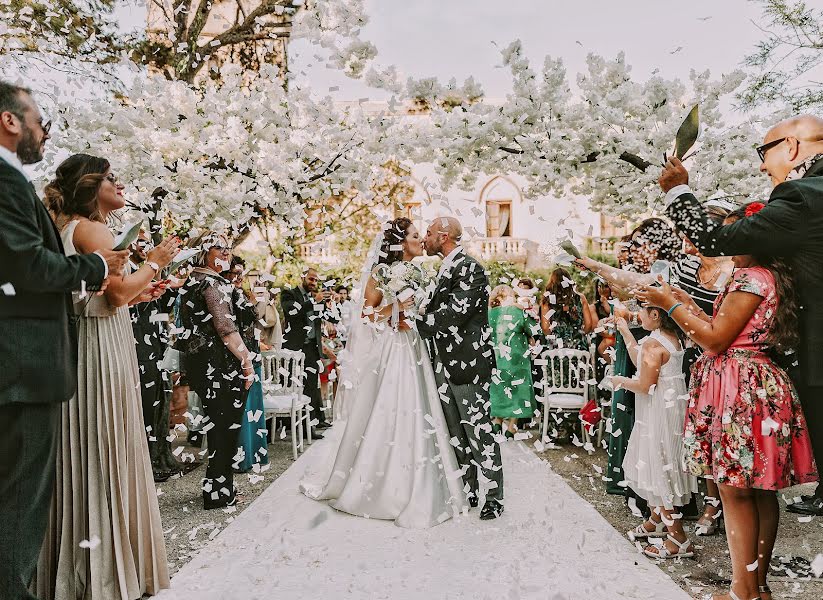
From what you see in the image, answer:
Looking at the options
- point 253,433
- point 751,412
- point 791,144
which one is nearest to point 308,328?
point 253,433

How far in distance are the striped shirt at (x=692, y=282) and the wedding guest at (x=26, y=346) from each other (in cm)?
358

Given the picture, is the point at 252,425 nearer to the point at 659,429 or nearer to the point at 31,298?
the point at 659,429

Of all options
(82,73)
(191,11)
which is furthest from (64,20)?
(191,11)

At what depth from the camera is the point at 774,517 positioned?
2766 millimetres

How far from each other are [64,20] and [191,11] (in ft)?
4.48

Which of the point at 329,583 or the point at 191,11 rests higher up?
the point at 191,11

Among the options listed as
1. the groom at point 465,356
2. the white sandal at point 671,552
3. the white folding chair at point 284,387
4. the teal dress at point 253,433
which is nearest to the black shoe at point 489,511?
the groom at point 465,356

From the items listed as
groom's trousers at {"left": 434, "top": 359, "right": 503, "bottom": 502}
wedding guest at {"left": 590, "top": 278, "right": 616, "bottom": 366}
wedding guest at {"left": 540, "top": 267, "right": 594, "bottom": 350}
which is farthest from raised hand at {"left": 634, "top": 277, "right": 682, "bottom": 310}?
wedding guest at {"left": 540, "top": 267, "right": 594, "bottom": 350}

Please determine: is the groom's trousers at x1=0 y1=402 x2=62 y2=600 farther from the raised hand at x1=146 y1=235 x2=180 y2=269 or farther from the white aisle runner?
the white aisle runner

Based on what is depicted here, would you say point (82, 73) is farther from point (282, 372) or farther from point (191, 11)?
point (282, 372)

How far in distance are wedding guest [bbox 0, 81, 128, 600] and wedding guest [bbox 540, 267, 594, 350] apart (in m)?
5.85

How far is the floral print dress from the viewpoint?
2.63 metres

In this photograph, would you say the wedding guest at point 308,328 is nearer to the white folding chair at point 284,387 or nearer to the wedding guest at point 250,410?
the white folding chair at point 284,387

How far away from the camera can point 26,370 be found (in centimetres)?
224
